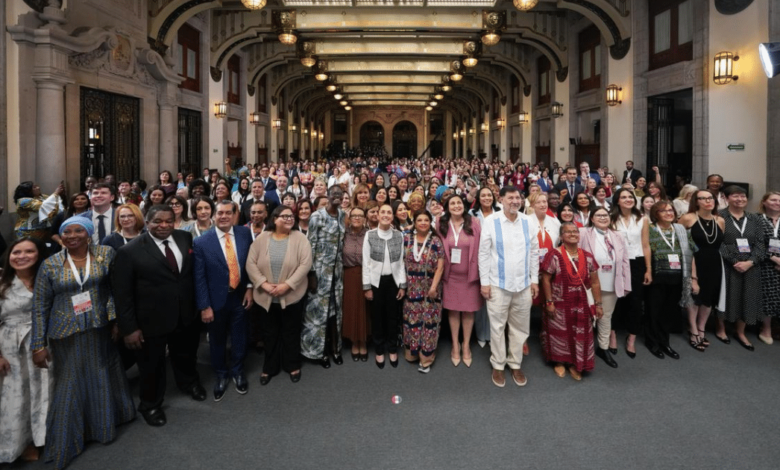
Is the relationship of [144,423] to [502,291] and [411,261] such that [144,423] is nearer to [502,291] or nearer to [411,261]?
[411,261]

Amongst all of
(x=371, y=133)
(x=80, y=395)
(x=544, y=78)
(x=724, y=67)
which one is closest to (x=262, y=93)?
(x=544, y=78)

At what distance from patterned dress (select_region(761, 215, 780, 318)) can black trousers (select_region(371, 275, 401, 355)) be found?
4.27 metres

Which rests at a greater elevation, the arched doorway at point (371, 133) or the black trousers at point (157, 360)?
the arched doorway at point (371, 133)

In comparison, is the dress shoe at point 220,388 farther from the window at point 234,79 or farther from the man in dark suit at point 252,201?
the window at point 234,79

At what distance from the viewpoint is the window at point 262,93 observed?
2299cm

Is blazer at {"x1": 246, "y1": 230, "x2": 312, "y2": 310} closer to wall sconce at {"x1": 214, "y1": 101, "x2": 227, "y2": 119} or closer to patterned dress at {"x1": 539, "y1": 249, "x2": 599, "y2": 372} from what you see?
patterned dress at {"x1": 539, "y1": 249, "x2": 599, "y2": 372}

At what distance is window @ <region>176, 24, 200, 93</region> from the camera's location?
47.5ft

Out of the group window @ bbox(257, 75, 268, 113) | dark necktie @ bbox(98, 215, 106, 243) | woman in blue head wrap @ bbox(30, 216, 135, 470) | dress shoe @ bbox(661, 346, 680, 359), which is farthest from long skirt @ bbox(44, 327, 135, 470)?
window @ bbox(257, 75, 268, 113)

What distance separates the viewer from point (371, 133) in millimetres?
48156

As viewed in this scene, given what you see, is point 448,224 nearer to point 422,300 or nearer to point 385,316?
point 422,300

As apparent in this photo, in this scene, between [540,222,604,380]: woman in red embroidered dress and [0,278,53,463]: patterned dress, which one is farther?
[540,222,604,380]: woman in red embroidered dress

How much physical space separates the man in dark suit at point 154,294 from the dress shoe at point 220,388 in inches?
19.0

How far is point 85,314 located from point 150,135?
395 inches

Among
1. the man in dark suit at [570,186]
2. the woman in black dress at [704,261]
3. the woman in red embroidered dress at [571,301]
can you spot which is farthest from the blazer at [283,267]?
the man in dark suit at [570,186]
